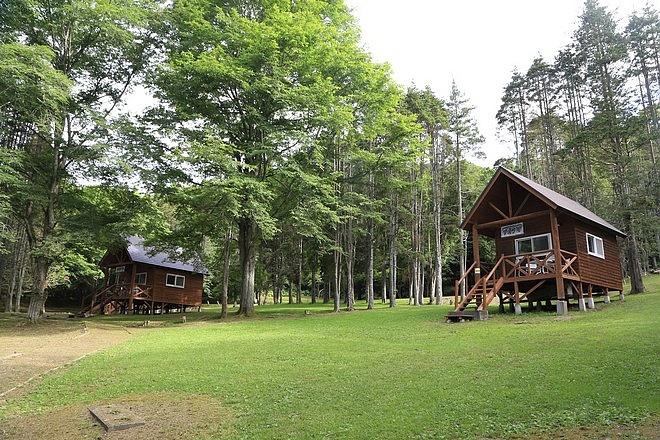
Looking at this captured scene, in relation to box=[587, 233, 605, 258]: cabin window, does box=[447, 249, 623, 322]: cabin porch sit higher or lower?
lower

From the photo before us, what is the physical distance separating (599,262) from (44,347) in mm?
22333

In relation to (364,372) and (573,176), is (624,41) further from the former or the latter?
(364,372)

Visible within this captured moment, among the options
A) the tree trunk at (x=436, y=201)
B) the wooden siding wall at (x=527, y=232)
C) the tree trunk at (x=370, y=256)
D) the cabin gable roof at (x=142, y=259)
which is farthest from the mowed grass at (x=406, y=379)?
the cabin gable roof at (x=142, y=259)

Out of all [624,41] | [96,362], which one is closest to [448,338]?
[96,362]

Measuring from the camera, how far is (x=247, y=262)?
82.1 ft

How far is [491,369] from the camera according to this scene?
860 centimetres

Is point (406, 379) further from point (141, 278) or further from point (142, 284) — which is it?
point (141, 278)

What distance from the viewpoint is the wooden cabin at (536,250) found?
17375 millimetres

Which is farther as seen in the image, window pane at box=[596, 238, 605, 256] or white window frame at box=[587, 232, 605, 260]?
window pane at box=[596, 238, 605, 256]

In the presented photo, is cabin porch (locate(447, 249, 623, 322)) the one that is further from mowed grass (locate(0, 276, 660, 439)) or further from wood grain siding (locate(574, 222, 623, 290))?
mowed grass (locate(0, 276, 660, 439))

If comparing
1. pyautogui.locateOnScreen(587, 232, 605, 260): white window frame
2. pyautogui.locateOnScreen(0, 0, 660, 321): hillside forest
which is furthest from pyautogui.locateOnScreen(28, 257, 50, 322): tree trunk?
pyautogui.locateOnScreen(587, 232, 605, 260): white window frame

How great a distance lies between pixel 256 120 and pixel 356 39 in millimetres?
8320

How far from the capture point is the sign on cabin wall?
19.8 meters

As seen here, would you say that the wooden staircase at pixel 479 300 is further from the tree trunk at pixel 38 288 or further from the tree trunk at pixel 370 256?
the tree trunk at pixel 38 288
